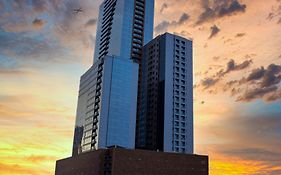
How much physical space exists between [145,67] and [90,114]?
136 ft

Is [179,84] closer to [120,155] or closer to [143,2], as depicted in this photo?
[143,2]

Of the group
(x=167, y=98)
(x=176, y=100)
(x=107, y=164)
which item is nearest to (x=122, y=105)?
(x=167, y=98)

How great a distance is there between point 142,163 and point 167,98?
60.0 m

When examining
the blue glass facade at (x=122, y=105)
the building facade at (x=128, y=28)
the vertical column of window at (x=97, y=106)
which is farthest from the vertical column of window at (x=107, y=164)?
the building facade at (x=128, y=28)

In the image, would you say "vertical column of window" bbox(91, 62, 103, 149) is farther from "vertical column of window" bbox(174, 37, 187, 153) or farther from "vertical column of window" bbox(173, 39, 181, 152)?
"vertical column of window" bbox(174, 37, 187, 153)

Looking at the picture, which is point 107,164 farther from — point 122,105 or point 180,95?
point 180,95

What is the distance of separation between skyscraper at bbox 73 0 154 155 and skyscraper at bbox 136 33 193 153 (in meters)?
13.6

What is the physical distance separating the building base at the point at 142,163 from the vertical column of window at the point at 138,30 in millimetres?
78310

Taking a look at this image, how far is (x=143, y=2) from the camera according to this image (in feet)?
641

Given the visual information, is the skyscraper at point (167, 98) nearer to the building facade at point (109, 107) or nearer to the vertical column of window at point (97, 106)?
the building facade at point (109, 107)

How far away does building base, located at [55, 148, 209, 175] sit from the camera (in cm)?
10369

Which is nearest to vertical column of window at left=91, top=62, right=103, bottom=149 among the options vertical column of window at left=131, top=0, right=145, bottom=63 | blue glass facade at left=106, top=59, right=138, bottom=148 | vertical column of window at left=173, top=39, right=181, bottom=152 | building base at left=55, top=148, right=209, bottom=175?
blue glass facade at left=106, top=59, right=138, bottom=148

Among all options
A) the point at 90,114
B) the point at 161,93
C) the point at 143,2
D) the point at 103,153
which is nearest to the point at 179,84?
the point at 161,93

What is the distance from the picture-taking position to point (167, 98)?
531ft
